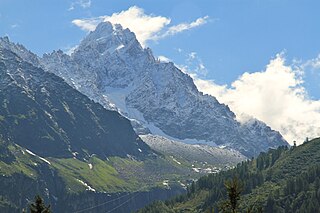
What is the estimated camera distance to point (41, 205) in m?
46.4

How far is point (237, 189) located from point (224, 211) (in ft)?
12.2

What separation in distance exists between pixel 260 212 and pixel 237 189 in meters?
3.17

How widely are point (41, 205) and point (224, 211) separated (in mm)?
15419

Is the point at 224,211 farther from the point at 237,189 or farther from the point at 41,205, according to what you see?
the point at 41,205

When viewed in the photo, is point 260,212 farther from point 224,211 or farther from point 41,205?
point 41,205

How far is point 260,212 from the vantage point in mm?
45844

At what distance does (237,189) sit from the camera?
146ft

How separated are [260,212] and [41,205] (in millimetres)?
18156

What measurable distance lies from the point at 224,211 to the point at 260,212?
10.6 feet

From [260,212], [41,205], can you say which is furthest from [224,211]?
[41,205]

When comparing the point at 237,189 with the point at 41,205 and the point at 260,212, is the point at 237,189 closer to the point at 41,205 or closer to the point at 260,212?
the point at 260,212

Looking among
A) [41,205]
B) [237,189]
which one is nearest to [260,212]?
[237,189]

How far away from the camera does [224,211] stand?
47469 mm
